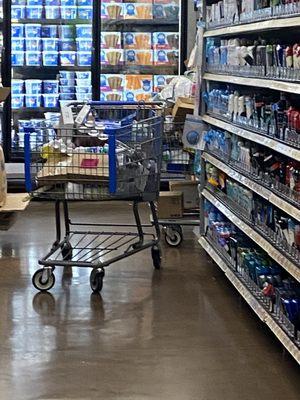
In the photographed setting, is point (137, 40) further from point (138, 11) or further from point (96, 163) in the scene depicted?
point (96, 163)

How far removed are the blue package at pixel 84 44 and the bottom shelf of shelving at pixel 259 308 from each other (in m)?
4.06

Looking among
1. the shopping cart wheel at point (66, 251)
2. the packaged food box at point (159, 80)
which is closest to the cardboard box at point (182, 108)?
the shopping cart wheel at point (66, 251)

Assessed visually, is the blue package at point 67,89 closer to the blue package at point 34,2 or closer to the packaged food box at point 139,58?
the packaged food box at point 139,58

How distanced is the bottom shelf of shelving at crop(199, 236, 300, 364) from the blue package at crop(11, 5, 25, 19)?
4331mm

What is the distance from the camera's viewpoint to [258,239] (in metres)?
4.60

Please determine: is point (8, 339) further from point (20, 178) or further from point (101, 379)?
point (20, 178)

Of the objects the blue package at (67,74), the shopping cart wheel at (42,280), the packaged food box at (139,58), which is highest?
the packaged food box at (139,58)

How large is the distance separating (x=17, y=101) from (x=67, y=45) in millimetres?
821

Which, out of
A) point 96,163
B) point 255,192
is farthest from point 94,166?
point 255,192

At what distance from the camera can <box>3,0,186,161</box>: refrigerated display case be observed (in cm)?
927

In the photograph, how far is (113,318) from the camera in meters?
4.91

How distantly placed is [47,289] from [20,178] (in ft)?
12.0

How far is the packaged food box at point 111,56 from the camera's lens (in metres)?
9.42

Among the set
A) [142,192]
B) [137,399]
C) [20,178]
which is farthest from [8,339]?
→ [20,178]
